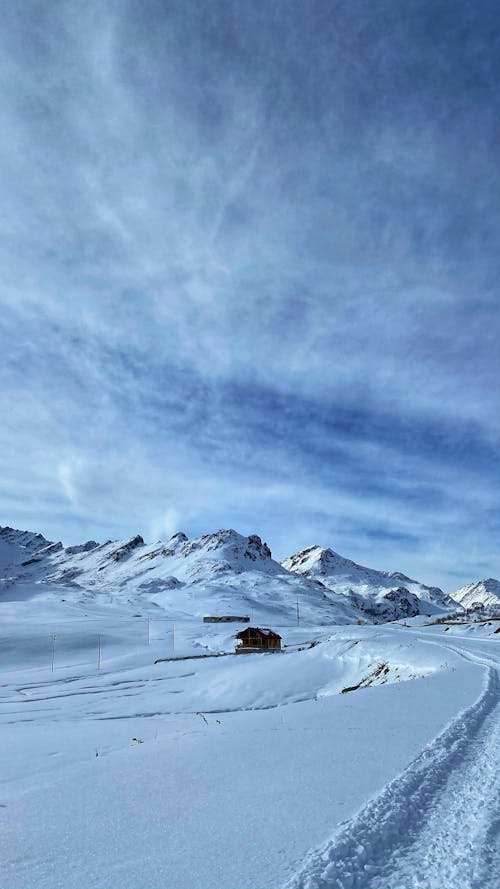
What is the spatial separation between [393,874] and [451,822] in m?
1.21

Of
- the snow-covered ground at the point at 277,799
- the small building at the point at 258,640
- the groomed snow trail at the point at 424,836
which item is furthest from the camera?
the small building at the point at 258,640

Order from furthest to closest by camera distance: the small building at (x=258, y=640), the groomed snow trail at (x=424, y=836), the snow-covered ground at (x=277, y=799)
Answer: the small building at (x=258, y=640) → the snow-covered ground at (x=277, y=799) → the groomed snow trail at (x=424, y=836)

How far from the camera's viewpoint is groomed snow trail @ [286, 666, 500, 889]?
3.75 meters

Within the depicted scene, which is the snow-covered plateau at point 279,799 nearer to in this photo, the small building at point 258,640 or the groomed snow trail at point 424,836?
the groomed snow trail at point 424,836

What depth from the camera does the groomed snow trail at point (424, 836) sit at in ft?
12.3

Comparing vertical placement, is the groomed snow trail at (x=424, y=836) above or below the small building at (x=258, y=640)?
below

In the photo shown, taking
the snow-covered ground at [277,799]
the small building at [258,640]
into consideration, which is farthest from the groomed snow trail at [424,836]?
the small building at [258,640]

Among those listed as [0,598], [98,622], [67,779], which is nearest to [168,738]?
[67,779]

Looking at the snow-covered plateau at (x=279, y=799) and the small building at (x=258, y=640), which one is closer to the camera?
the snow-covered plateau at (x=279, y=799)

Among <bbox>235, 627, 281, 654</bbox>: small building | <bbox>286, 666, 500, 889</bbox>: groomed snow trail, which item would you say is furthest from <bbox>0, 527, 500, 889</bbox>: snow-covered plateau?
<bbox>235, 627, 281, 654</bbox>: small building

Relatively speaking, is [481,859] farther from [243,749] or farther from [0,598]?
[0,598]

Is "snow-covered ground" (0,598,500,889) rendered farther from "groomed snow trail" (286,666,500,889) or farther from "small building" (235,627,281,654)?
"small building" (235,627,281,654)

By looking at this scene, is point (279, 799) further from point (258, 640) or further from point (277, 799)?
point (258, 640)

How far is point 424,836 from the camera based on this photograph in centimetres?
450
